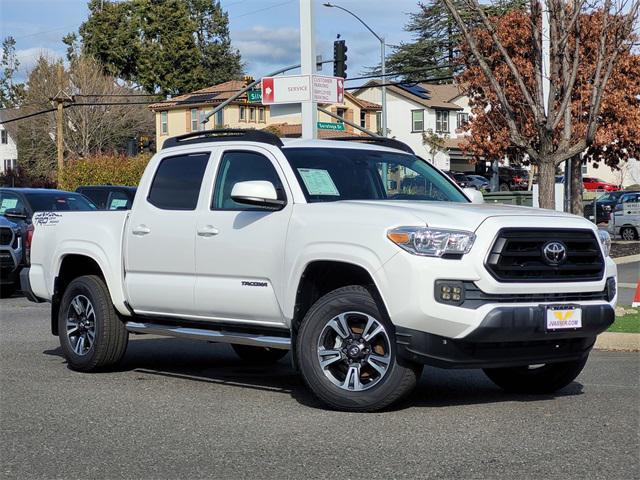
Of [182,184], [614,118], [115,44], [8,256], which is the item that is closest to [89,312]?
[182,184]

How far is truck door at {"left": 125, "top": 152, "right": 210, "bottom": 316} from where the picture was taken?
28.0ft

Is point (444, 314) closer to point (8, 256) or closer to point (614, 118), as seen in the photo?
point (8, 256)

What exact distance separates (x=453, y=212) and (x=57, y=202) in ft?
45.5

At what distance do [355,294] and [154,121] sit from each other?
73.7 metres

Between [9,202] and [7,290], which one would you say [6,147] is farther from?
[7,290]

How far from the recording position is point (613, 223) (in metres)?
33.8

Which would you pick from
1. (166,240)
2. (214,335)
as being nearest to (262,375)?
(214,335)

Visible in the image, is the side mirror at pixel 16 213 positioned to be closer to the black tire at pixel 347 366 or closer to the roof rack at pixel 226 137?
the roof rack at pixel 226 137

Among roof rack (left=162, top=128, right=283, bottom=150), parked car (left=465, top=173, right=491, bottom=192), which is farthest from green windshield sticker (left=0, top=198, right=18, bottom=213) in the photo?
parked car (left=465, top=173, right=491, bottom=192)

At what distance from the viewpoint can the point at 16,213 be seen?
1902cm

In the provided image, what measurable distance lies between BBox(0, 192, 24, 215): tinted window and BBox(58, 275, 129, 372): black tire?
1042cm

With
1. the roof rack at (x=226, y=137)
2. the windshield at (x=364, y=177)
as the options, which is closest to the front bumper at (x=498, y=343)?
the windshield at (x=364, y=177)

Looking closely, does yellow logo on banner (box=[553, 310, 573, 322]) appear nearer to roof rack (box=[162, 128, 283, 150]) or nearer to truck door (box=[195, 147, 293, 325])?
truck door (box=[195, 147, 293, 325])

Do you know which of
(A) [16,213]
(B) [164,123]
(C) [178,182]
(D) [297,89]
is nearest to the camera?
(C) [178,182]
